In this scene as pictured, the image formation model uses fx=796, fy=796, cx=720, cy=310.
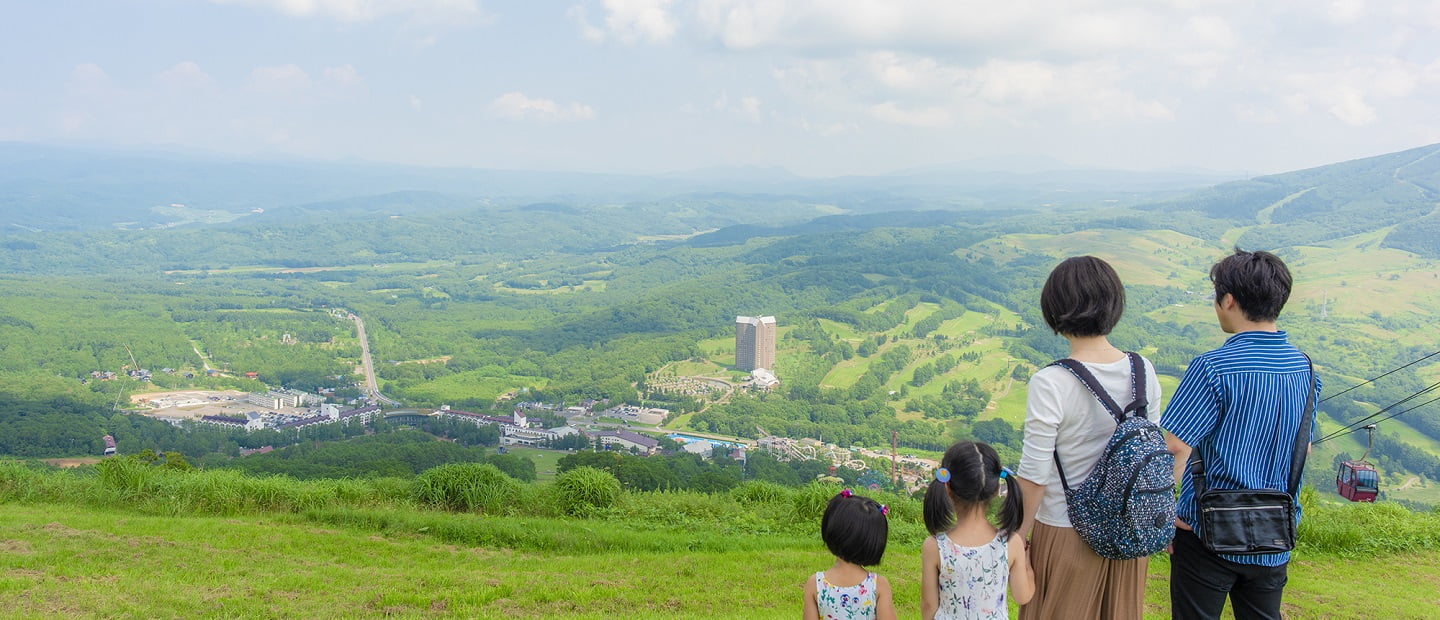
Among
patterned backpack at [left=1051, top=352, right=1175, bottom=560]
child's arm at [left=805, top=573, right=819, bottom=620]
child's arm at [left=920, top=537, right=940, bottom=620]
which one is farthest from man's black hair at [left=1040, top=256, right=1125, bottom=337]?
child's arm at [left=805, top=573, right=819, bottom=620]

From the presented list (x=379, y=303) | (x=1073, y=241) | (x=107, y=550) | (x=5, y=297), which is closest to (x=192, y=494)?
(x=107, y=550)

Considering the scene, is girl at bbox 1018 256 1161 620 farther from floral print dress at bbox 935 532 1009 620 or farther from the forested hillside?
the forested hillside

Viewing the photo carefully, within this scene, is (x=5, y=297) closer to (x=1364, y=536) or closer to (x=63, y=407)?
(x=63, y=407)

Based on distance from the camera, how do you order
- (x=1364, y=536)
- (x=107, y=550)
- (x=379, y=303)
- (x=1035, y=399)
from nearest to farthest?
(x=1035, y=399) < (x=107, y=550) < (x=1364, y=536) < (x=379, y=303)

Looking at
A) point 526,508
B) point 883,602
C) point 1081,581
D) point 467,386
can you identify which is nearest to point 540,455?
point 467,386

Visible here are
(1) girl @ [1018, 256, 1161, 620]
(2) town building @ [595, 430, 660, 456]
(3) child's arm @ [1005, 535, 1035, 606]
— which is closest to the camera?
(1) girl @ [1018, 256, 1161, 620]

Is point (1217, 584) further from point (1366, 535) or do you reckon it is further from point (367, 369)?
point (367, 369)
